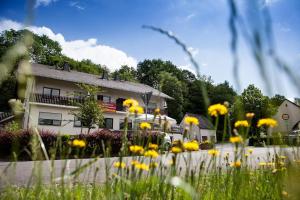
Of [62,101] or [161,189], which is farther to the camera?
[62,101]

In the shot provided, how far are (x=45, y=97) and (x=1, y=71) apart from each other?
1113 inches

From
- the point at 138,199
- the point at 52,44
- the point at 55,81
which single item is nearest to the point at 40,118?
the point at 55,81

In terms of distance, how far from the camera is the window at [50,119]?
88.4 ft

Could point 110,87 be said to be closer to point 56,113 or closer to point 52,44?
point 56,113

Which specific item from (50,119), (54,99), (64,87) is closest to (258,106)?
(50,119)

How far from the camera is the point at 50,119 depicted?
27641mm

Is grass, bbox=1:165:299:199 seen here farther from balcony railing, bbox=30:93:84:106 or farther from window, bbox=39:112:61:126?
window, bbox=39:112:61:126

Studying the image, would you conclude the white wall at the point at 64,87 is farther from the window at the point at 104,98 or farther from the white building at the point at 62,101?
the window at the point at 104,98

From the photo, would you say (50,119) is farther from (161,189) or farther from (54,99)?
(161,189)

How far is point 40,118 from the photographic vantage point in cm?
2691

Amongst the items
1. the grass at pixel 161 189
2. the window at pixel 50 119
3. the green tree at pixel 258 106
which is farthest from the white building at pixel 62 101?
the green tree at pixel 258 106

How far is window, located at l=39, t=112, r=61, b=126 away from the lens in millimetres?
26938

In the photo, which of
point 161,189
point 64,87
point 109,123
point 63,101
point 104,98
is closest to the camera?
point 161,189

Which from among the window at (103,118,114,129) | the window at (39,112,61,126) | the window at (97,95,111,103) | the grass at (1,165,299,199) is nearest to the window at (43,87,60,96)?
the window at (39,112,61,126)
